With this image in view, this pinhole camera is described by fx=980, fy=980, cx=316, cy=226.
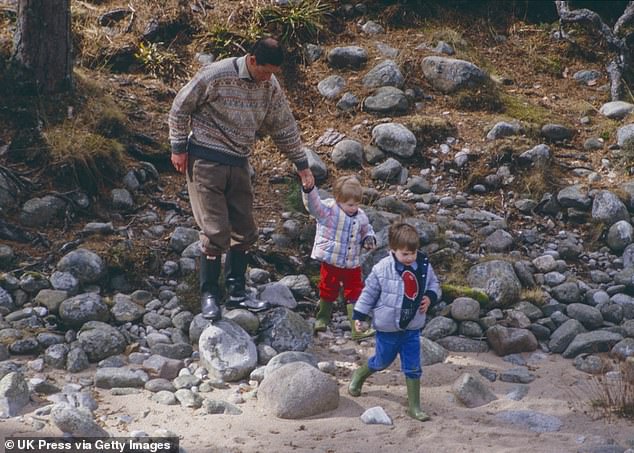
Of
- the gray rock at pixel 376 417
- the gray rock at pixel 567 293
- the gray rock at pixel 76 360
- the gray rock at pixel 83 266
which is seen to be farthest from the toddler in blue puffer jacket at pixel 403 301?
the gray rock at pixel 83 266

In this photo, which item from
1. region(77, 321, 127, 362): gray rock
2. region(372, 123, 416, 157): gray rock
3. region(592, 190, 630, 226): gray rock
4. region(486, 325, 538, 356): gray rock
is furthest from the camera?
region(372, 123, 416, 157): gray rock

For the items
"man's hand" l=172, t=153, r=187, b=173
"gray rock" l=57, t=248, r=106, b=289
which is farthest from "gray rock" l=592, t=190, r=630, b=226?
"gray rock" l=57, t=248, r=106, b=289

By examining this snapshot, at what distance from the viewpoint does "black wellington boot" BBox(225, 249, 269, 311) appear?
6887 mm

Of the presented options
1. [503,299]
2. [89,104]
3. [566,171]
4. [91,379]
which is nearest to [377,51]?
[566,171]

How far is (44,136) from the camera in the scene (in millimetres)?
8320

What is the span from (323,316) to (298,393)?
133 centimetres

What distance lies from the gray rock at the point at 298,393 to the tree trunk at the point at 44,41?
4.15 m

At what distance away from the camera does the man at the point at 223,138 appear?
6426mm

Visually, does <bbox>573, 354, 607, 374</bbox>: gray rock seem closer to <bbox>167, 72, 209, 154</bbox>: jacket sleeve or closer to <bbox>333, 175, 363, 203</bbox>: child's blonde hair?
<bbox>333, 175, 363, 203</bbox>: child's blonde hair

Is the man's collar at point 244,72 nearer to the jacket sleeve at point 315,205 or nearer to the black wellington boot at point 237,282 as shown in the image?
the jacket sleeve at point 315,205

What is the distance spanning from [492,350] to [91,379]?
278 cm

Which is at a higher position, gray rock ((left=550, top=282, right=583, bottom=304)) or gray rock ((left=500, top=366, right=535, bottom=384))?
gray rock ((left=550, top=282, right=583, bottom=304))

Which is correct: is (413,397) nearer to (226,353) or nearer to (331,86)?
(226,353)

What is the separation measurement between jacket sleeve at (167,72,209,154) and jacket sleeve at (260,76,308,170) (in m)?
0.52
